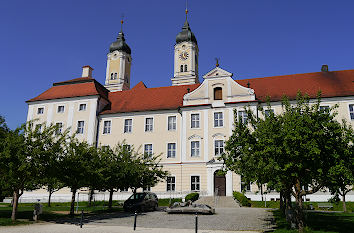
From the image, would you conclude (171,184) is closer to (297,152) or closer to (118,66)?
(297,152)

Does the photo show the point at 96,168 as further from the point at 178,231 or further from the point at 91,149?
the point at 178,231

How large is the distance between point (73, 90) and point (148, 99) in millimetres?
10005

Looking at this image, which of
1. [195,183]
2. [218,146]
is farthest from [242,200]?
[218,146]

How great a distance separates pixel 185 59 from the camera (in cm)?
6906

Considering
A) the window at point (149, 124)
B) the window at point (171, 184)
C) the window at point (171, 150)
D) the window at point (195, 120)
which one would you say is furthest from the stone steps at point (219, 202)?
the window at point (149, 124)

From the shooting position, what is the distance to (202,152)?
31.6 m

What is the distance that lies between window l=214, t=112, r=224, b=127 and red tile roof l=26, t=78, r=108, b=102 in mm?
14741

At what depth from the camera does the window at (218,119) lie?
32062 mm

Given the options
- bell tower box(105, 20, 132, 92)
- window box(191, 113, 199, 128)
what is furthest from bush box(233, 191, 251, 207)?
bell tower box(105, 20, 132, 92)

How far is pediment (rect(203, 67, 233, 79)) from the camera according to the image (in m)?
33.6

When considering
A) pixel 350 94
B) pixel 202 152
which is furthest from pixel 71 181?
pixel 350 94

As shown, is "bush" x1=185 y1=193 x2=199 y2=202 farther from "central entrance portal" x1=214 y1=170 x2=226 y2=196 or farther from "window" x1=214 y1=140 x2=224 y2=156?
"window" x1=214 y1=140 x2=224 y2=156

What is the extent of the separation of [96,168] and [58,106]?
20.9 metres

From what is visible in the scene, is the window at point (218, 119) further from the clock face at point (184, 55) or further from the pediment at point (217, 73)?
the clock face at point (184, 55)
